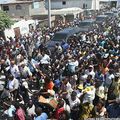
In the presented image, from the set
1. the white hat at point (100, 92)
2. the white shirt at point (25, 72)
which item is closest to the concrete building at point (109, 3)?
the white shirt at point (25, 72)

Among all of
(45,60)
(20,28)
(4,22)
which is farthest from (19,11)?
(45,60)

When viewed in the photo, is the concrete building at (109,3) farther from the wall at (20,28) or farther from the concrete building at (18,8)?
the wall at (20,28)

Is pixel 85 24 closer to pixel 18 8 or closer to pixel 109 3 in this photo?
pixel 18 8

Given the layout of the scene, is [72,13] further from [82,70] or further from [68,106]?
[68,106]

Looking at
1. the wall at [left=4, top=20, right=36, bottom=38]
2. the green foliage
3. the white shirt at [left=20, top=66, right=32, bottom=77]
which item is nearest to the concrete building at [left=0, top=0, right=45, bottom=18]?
the wall at [left=4, top=20, right=36, bottom=38]

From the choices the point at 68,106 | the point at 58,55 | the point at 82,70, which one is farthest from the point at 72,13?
the point at 68,106

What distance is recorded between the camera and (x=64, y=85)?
12.6 m

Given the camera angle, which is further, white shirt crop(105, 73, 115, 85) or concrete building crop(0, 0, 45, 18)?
concrete building crop(0, 0, 45, 18)

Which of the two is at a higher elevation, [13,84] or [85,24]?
[13,84]

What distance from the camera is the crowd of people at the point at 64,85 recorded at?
10891mm

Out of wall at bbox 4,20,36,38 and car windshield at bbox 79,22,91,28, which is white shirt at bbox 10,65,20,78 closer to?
wall at bbox 4,20,36,38

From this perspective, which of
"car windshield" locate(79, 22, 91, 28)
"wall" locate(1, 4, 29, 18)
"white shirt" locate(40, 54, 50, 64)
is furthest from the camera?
"wall" locate(1, 4, 29, 18)

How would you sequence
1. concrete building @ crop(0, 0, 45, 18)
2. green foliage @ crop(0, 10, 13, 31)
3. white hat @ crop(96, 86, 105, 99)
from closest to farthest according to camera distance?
white hat @ crop(96, 86, 105, 99) < green foliage @ crop(0, 10, 13, 31) < concrete building @ crop(0, 0, 45, 18)

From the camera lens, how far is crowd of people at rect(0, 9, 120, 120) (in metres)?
10.9
